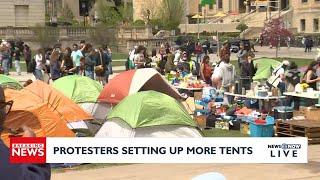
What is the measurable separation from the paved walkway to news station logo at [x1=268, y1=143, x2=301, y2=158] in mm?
4014

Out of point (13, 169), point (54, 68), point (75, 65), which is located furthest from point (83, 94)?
point (13, 169)

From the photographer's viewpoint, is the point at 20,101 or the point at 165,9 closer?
the point at 20,101

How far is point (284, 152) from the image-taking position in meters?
5.76

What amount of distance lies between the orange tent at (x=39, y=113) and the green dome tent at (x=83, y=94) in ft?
7.38

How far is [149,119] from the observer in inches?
454

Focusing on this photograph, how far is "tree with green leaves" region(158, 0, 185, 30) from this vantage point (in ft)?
250

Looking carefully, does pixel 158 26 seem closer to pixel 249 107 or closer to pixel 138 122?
pixel 249 107

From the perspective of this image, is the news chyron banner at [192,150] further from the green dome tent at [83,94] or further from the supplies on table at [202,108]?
the supplies on table at [202,108]

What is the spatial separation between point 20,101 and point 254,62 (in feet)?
39.0

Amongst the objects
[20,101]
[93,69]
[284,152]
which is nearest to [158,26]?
[93,69]

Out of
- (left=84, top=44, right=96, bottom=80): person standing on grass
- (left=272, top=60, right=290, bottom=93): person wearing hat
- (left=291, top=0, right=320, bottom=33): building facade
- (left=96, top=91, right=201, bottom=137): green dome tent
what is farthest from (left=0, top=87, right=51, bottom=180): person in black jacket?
(left=291, top=0, right=320, bottom=33): building facade

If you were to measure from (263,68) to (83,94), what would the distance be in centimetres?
805

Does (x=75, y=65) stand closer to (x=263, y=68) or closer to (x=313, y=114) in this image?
(x=263, y=68)

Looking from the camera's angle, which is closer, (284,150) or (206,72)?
(284,150)
